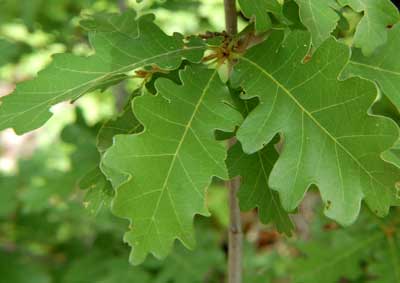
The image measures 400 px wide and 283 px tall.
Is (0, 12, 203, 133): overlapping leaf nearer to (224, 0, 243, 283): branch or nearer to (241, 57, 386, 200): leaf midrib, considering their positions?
(241, 57, 386, 200): leaf midrib

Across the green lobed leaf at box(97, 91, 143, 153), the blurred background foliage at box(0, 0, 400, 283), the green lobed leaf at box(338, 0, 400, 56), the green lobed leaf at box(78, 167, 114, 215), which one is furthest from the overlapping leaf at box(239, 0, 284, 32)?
the blurred background foliage at box(0, 0, 400, 283)

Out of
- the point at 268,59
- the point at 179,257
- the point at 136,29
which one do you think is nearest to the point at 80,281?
the point at 179,257

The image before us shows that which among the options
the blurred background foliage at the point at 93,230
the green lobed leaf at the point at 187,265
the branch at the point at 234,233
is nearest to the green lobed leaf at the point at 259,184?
the branch at the point at 234,233

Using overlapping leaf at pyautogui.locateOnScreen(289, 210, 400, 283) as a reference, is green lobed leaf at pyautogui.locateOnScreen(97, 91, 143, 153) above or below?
above

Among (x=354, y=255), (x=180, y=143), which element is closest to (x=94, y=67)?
(x=180, y=143)

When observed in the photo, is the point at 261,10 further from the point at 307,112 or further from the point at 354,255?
the point at 354,255

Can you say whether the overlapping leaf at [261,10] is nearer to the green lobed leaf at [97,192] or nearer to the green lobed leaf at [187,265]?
the green lobed leaf at [97,192]
